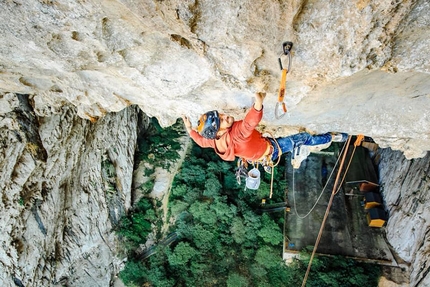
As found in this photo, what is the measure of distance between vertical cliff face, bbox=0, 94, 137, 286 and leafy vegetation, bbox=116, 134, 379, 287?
4.78ft

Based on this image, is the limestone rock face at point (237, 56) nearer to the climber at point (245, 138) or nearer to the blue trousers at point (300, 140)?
the blue trousers at point (300, 140)

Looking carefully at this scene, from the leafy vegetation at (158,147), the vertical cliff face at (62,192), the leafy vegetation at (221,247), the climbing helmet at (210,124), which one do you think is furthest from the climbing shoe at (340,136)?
the leafy vegetation at (158,147)

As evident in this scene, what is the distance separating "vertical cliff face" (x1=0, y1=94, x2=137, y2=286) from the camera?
5.89m

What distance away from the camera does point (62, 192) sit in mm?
7648

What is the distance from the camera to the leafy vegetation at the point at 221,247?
991 cm

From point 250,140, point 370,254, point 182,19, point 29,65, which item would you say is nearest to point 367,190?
point 370,254

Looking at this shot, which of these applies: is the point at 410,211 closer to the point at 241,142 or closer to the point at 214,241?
the point at 214,241

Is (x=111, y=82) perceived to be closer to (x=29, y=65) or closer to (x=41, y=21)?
(x=29, y=65)

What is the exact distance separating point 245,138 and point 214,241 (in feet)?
25.2

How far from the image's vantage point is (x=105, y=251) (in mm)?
10039

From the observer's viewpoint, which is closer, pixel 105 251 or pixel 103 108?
pixel 103 108

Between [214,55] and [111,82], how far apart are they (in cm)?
264

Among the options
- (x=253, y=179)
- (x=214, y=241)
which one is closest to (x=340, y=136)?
(x=253, y=179)

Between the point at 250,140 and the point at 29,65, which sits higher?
the point at 29,65
